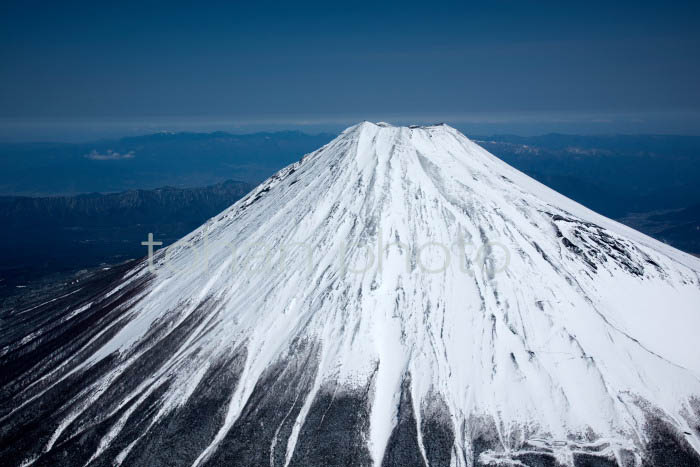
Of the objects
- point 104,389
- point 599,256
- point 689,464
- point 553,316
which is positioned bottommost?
point 104,389

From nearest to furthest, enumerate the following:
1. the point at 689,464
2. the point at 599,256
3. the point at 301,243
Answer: the point at 689,464 < the point at 599,256 < the point at 301,243

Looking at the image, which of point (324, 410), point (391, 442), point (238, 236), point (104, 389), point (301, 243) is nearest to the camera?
point (391, 442)

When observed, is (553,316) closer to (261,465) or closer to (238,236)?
(261,465)

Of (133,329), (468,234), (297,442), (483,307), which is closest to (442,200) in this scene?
(468,234)

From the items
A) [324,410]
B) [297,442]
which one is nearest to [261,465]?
[297,442]

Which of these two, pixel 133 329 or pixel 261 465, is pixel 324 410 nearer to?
pixel 261 465

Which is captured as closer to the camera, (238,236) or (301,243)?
(301,243)

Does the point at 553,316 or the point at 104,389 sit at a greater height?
the point at 553,316
